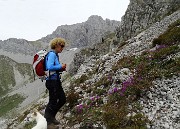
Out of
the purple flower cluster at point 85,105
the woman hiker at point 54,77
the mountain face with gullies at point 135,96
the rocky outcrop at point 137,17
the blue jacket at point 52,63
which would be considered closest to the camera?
the blue jacket at point 52,63

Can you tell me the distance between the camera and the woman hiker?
12.9 m

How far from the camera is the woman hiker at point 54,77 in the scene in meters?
12.9

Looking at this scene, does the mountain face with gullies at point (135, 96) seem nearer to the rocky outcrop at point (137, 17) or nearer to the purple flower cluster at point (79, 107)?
the purple flower cluster at point (79, 107)

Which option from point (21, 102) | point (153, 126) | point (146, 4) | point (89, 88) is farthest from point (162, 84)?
point (21, 102)

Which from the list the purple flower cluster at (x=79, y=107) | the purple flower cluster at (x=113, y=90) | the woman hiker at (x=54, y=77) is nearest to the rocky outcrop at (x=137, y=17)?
the purple flower cluster at (x=113, y=90)

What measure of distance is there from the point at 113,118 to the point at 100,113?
1.19 metres

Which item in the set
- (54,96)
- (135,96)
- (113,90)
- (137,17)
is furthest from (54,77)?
(137,17)

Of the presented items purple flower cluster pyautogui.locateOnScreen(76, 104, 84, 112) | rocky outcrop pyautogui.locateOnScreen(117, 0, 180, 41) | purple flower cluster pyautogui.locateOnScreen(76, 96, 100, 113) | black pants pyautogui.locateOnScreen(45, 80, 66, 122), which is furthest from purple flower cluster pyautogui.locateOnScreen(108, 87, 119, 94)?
rocky outcrop pyautogui.locateOnScreen(117, 0, 180, 41)

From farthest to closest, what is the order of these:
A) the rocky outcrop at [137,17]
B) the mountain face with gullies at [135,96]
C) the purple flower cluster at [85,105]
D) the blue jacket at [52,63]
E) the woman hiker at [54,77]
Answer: the rocky outcrop at [137,17]
the purple flower cluster at [85,105]
the mountain face with gullies at [135,96]
the woman hiker at [54,77]
the blue jacket at [52,63]

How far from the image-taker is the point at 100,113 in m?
14.7

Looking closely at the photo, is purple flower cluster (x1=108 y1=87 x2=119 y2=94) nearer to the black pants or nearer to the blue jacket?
the black pants

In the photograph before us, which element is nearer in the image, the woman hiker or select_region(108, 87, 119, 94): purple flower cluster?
the woman hiker

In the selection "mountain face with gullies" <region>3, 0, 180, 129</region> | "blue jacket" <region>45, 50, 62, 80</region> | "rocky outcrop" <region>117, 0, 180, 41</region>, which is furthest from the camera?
"rocky outcrop" <region>117, 0, 180, 41</region>

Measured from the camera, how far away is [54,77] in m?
13.3
